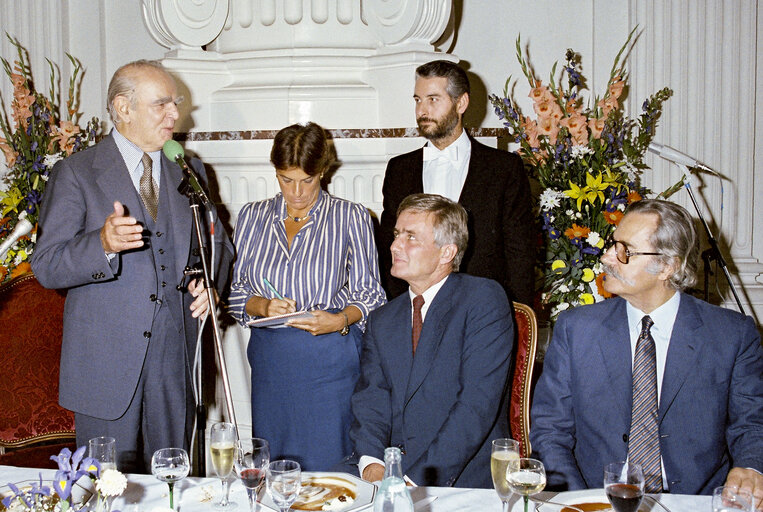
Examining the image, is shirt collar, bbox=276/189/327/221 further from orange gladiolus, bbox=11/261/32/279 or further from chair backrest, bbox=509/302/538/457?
orange gladiolus, bbox=11/261/32/279

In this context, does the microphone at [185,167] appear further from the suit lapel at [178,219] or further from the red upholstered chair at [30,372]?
the red upholstered chair at [30,372]

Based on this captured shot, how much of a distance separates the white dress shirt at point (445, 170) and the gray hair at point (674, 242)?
3.91 ft

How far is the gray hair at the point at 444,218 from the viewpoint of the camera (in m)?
2.96

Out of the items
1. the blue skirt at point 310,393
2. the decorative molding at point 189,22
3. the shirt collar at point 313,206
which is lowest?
the blue skirt at point 310,393

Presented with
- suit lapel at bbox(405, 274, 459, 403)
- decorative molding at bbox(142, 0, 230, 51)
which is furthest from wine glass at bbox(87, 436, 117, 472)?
decorative molding at bbox(142, 0, 230, 51)

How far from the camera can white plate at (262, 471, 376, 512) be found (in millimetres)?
1986

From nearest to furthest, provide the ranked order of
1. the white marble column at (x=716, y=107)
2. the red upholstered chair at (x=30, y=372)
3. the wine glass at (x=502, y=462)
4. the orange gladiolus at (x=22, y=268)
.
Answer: the wine glass at (x=502, y=462) → the red upholstered chair at (x=30, y=372) → the orange gladiolus at (x=22, y=268) → the white marble column at (x=716, y=107)

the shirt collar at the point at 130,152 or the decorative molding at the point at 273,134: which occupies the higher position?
the decorative molding at the point at 273,134

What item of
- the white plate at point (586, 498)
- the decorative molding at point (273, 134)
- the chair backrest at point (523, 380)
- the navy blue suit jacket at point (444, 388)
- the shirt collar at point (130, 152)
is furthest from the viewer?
the decorative molding at point (273, 134)

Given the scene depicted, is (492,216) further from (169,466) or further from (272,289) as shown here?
(169,466)

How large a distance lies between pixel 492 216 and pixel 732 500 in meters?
2.01

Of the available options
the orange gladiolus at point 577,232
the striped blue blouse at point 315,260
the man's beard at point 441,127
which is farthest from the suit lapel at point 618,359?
the man's beard at point 441,127

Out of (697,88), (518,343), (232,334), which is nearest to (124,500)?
(518,343)

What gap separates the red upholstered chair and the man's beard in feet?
5.41
